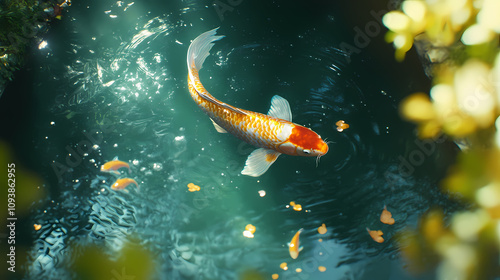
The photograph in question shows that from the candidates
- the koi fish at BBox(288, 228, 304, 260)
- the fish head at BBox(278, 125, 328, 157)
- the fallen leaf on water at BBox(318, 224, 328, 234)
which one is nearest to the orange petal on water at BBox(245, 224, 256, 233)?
the koi fish at BBox(288, 228, 304, 260)

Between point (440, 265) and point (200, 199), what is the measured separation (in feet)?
5.19

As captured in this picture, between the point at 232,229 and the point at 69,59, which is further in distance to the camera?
the point at 69,59

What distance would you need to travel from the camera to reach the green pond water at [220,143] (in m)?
2.42

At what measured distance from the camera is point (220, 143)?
2.78 m

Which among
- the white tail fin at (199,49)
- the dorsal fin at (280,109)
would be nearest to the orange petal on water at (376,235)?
the dorsal fin at (280,109)

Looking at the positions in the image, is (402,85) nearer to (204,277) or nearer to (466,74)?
(466,74)

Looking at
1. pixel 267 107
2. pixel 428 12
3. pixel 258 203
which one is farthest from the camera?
pixel 267 107

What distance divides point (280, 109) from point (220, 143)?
1.69ft

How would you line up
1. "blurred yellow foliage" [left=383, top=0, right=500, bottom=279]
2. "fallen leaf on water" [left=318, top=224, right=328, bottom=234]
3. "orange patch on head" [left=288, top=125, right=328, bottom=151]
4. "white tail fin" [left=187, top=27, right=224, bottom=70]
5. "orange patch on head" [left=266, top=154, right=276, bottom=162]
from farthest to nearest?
"white tail fin" [left=187, top=27, right=224, bottom=70], "orange patch on head" [left=266, top=154, right=276, bottom=162], "fallen leaf on water" [left=318, top=224, right=328, bottom=234], "orange patch on head" [left=288, top=125, right=328, bottom=151], "blurred yellow foliage" [left=383, top=0, right=500, bottom=279]

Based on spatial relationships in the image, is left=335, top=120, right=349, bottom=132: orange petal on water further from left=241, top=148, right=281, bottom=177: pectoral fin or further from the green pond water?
left=241, top=148, right=281, bottom=177: pectoral fin

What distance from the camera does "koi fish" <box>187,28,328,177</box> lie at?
236cm

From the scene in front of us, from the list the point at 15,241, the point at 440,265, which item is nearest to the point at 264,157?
the point at 440,265

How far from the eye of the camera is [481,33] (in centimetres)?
190

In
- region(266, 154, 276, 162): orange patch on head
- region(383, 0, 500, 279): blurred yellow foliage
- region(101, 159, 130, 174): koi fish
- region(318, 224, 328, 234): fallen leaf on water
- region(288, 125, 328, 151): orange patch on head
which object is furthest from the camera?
region(101, 159, 130, 174): koi fish
